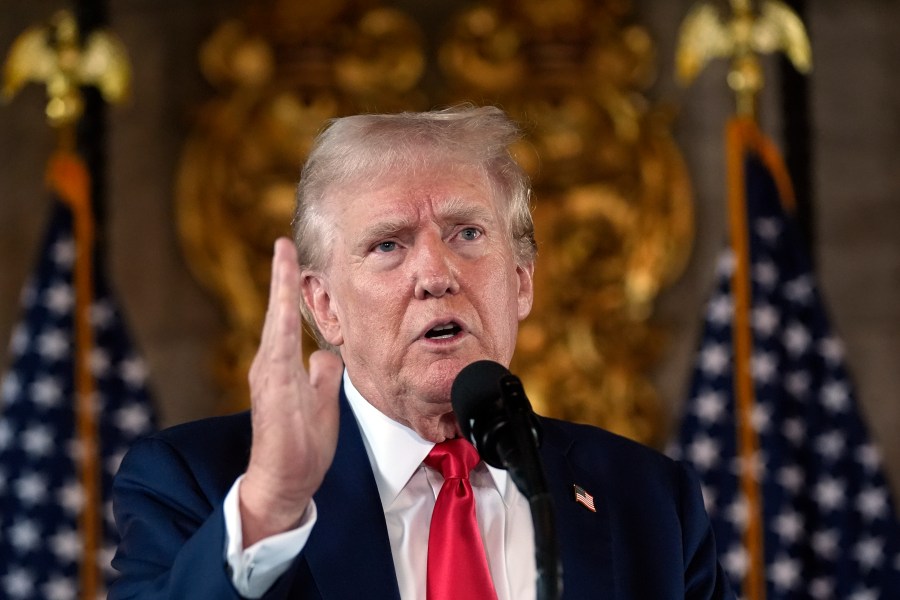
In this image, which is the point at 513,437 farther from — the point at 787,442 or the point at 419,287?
the point at 787,442

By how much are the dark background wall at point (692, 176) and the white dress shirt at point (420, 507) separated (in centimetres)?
333

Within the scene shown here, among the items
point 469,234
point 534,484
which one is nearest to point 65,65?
point 469,234

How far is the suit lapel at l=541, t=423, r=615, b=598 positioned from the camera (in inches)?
89.6

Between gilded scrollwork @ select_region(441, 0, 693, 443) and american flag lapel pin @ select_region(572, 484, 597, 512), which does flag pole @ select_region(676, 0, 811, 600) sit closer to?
gilded scrollwork @ select_region(441, 0, 693, 443)

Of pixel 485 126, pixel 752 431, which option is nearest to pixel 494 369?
pixel 485 126

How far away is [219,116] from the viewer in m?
5.75

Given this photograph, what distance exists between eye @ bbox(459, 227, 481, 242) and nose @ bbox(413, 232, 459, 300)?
7 cm

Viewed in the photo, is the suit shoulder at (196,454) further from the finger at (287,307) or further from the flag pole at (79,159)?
the flag pole at (79,159)

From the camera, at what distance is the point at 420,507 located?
2.37 metres

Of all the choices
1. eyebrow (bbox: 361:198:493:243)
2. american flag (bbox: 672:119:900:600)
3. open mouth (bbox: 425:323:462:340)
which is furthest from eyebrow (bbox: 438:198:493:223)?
american flag (bbox: 672:119:900:600)

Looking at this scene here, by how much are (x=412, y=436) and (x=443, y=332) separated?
0.21 m

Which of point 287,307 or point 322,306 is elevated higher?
point 287,307

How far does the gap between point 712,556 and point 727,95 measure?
3.66 metres

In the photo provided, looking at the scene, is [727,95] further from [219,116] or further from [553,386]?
[219,116]
